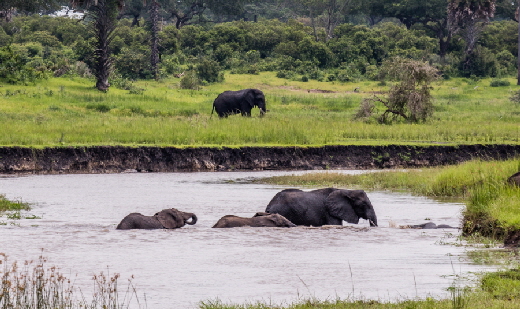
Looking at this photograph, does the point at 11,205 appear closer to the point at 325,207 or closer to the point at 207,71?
the point at 325,207

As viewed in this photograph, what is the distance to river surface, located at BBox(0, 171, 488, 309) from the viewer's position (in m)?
11.1

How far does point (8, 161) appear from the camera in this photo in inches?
1115

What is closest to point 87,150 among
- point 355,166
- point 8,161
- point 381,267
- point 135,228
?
point 8,161

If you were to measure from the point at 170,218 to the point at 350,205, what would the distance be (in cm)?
362

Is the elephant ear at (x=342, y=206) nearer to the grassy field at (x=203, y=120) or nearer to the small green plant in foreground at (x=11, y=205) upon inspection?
the small green plant in foreground at (x=11, y=205)

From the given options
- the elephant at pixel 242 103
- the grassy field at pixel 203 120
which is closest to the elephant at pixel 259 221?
the grassy field at pixel 203 120

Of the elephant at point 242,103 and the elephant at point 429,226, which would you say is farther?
the elephant at point 242,103

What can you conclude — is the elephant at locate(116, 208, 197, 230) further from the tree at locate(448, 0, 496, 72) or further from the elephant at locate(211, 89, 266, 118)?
the tree at locate(448, 0, 496, 72)

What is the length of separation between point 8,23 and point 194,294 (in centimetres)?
6304

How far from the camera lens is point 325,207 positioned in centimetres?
1712

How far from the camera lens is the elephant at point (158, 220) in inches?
640

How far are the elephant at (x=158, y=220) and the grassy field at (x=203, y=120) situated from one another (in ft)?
44.6

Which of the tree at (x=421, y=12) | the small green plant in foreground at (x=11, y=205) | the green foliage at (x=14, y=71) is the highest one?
the tree at (x=421, y=12)

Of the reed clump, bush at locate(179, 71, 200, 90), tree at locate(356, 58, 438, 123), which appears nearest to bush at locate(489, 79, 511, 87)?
tree at locate(356, 58, 438, 123)
